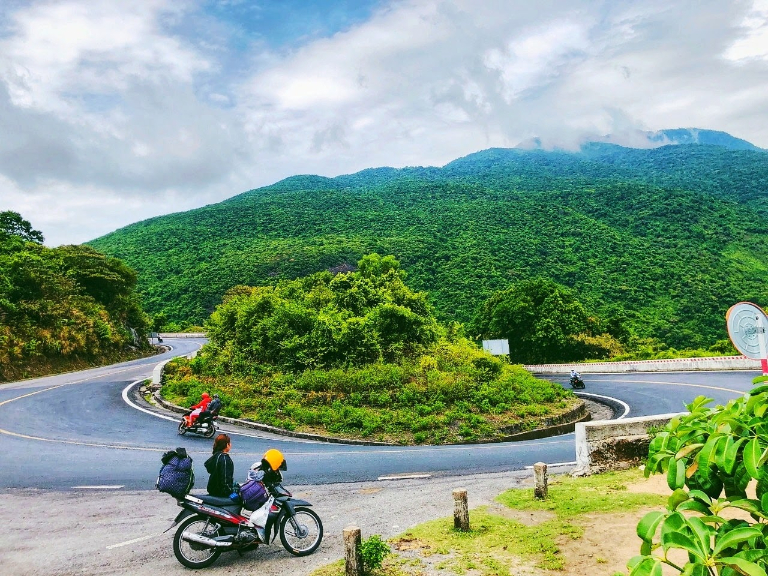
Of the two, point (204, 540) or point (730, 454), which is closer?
point (730, 454)

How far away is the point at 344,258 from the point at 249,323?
141 ft

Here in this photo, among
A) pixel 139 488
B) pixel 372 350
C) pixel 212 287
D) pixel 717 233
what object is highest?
pixel 717 233

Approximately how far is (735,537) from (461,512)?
5.88 metres

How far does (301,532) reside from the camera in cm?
680

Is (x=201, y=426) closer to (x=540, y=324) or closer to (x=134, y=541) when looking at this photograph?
(x=134, y=541)

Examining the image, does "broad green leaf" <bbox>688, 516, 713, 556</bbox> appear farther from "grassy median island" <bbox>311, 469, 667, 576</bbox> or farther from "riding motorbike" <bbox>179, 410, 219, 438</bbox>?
"riding motorbike" <bbox>179, 410, 219, 438</bbox>

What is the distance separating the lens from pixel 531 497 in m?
8.80

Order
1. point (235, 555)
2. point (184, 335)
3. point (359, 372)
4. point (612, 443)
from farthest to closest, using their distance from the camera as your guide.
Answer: point (184, 335)
point (359, 372)
point (612, 443)
point (235, 555)

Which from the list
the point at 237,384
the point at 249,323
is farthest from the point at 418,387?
the point at 249,323

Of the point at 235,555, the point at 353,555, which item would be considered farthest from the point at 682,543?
the point at 235,555

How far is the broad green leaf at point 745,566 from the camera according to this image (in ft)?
5.84

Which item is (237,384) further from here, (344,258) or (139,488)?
(344,258)

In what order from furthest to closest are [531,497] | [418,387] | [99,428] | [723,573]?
[418,387] → [99,428] → [531,497] → [723,573]

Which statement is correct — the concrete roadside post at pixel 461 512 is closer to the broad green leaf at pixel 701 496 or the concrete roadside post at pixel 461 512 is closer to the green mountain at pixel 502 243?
the broad green leaf at pixel 701 496
